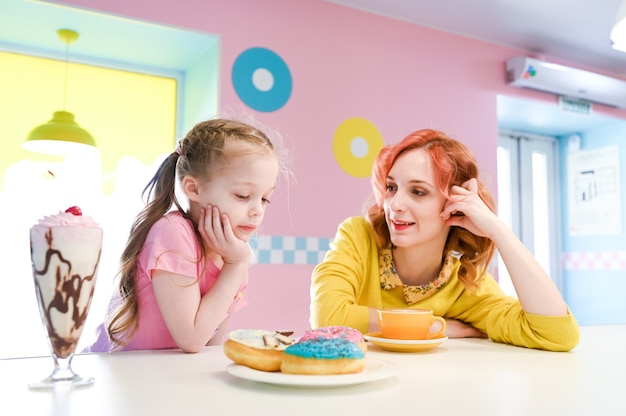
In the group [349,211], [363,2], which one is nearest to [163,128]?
[349,211]

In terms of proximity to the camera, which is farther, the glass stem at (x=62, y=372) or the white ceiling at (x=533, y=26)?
the white ceiling at (x=533, y=26)

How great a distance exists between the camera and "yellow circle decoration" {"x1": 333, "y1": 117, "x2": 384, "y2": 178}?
340 cm

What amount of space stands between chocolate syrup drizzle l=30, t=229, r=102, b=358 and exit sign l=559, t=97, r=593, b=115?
4.38 m

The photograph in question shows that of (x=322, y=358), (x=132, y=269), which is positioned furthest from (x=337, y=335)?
(x=132, y=269)

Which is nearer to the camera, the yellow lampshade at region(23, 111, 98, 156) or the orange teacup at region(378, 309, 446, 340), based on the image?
the orange teacup at region(378, 309, 446, 340)

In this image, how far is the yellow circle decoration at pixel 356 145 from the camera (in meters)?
3.40

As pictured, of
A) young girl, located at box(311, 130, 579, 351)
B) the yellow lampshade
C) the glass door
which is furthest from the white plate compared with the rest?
the glass door

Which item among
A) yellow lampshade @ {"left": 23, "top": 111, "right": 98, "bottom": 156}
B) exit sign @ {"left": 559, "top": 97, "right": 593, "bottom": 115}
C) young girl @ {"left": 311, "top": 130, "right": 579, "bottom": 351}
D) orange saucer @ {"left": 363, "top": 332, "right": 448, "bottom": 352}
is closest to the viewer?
orange saucer @ {"left": 363, "top": 332, "right": 448, "bottom": 352}

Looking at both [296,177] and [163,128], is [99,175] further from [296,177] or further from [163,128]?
[296,177]

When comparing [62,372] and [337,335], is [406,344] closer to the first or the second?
[337,335]

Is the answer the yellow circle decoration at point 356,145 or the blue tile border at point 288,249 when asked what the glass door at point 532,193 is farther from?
the blue tile border at point 288,249

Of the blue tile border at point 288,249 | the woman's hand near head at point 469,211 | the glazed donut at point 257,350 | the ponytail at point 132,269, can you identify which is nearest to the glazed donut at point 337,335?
the glazed donut at point 257,350

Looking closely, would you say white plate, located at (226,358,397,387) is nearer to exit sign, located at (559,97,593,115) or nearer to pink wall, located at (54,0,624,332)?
pink wall, located at (54,0,624,332)

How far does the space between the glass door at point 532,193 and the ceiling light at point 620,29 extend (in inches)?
132
